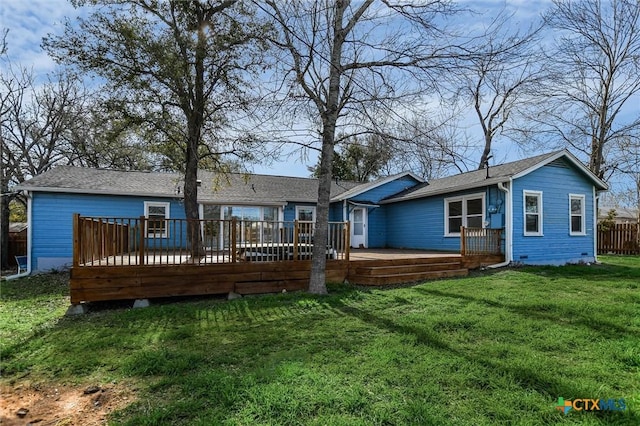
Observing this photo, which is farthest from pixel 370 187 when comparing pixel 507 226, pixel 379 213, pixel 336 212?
pixel 507 226

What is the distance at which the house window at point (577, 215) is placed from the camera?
1212 cm

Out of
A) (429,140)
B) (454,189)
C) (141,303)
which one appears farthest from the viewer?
(454,189)

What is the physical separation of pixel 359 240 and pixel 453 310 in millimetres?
10055

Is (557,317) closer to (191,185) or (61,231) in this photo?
(191,185)

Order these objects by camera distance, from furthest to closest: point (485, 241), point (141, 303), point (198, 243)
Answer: point (485, 241) < point (198, 243) < point (141, 303)

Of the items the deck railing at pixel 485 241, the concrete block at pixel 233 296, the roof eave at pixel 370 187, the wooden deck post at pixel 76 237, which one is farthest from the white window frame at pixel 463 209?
the wooden deck post at pixel 76 237

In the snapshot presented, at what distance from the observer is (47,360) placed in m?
3.89

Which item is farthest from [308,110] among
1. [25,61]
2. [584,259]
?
[25,61]

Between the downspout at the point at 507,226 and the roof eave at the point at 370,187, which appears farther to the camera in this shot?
the roof eave at the point at 370,187

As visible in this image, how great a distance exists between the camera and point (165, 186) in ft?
44.7

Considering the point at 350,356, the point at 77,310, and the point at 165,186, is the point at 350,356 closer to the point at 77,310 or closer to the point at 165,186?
the point at 77,310

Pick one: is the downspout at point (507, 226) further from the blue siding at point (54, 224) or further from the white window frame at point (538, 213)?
the blue siding at point (54, 224)

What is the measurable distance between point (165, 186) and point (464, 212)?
11.1 metres

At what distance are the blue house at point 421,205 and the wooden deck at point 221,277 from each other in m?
3.56
